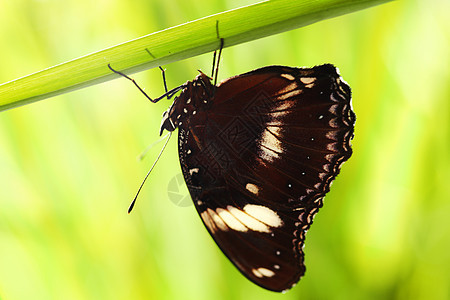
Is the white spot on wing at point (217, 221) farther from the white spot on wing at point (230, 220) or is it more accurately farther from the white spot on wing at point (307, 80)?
the white spot on wing at point (307, 80)

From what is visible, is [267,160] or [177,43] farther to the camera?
[267,160]

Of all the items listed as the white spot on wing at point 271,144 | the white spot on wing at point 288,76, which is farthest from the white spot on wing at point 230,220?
the white spot on wing at point 288,76

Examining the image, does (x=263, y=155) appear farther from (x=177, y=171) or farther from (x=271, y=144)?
(x=177, y=171)

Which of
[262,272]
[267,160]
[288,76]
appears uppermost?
[288,76]

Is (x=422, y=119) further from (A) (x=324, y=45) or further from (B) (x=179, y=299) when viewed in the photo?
(B) (x=179, y=299)

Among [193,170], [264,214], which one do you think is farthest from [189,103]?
[264,214]

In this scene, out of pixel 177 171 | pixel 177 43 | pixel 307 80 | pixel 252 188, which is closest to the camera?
pixel 177 43

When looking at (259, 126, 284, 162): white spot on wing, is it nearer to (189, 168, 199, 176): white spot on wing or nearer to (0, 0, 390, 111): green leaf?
(189, 168, 199, 176): white spot on wing
